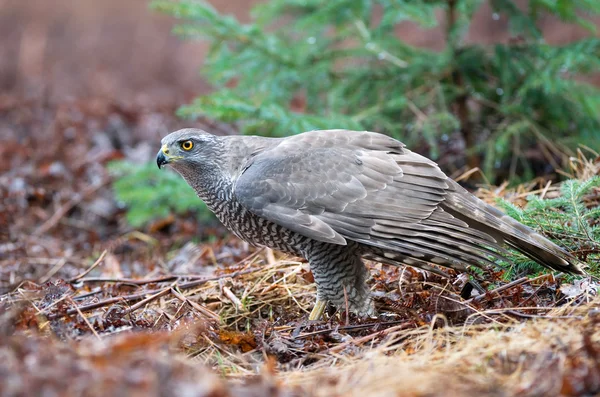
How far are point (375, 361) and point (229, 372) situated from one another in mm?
778

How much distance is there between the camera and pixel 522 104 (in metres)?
5.94

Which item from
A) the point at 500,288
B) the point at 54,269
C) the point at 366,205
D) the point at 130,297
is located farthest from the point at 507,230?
the point at 54,269

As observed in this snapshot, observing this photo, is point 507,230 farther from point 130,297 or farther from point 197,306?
point 130,297

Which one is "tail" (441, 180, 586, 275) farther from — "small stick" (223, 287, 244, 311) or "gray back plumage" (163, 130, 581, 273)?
"small stick" (223, 287, 244, 311)

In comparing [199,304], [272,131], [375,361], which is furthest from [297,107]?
[375,361]

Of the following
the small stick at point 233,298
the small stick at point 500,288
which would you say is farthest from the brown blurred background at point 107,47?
the small stick at point 500,288

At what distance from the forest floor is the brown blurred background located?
197 inches

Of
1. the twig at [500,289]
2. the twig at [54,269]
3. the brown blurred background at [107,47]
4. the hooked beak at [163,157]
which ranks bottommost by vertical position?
the twig at [54,269]

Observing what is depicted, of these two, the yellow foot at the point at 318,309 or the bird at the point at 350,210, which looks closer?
A: the bird at the point at 350,210

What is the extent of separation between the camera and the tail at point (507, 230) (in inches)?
142

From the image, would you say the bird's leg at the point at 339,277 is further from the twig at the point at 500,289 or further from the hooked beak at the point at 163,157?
the hooked beak at the point at 163,157

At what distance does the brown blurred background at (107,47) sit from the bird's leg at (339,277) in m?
7.03

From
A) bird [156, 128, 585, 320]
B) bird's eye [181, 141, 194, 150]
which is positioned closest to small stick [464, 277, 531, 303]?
bird [156, 128, 585, 320]

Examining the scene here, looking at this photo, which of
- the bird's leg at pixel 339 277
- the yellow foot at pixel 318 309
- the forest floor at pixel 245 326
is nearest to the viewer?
the forest floor at pixel 245 326
